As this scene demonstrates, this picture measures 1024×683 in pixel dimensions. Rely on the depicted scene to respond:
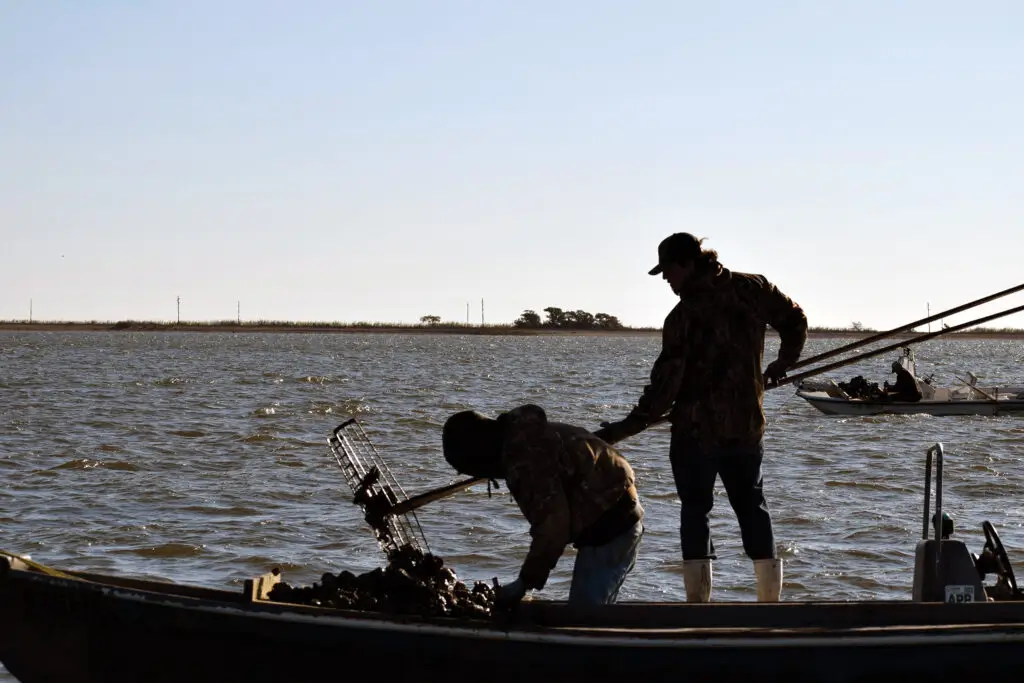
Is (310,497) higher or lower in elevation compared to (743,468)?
lower

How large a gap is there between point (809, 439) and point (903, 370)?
21.3ft

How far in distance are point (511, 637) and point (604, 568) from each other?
67cm

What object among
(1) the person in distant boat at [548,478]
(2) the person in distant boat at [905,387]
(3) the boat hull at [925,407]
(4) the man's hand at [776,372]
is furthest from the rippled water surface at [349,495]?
(1) the person in distant boat at [548,478]

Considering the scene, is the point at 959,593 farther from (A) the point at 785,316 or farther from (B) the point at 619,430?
(B) the point at 619,430

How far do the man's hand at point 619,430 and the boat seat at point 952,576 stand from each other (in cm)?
161

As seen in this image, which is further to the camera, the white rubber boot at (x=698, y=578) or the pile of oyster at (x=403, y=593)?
the white rubber boot at (x=698, y=578)

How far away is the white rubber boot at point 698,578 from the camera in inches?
301

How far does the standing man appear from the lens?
7.41 m

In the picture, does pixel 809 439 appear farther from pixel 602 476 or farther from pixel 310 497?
pixel 602 476

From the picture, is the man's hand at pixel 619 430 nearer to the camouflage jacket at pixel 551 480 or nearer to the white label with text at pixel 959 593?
the camouflage jacket at pixel 551 480

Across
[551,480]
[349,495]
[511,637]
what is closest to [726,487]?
[551,480]

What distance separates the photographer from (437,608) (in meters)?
6.91

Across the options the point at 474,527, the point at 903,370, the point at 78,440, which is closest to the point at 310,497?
the point at 474,527

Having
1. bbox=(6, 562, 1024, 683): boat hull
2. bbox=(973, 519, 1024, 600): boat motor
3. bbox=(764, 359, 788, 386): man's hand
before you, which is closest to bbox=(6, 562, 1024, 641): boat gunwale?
bbox=(6, 562, 1024, 683): boat hull
